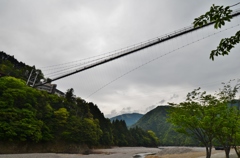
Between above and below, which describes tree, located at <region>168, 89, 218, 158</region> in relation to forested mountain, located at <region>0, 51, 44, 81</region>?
below

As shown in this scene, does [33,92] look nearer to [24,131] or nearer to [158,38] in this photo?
[24,131]

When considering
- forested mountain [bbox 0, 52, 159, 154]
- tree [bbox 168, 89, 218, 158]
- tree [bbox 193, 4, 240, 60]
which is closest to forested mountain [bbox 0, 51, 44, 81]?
forested mountain [bbox 0, 52, 159, 154]

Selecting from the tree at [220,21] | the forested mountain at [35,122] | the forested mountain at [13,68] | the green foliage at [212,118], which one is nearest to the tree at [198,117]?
the green foliage at [212,118]

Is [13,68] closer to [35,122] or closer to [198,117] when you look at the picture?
[35,122]

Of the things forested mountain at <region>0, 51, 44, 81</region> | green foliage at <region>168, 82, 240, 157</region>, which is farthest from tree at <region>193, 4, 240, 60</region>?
forested mountain at <region>0, 51, 44, 81</region>

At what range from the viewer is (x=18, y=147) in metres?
29.0

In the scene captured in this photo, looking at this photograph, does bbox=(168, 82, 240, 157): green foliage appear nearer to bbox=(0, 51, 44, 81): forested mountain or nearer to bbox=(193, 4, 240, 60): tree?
bbox=(193, 4, 240, 60): tree

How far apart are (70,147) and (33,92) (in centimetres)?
1527

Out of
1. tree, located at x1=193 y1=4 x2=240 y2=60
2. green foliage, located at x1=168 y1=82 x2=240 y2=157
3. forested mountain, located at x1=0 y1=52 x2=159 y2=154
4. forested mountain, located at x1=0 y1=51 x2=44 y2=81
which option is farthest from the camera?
A: forested mountain, located at x1=0 y1=51 x2=44 y2=81

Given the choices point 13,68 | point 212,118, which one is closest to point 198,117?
point 212,118

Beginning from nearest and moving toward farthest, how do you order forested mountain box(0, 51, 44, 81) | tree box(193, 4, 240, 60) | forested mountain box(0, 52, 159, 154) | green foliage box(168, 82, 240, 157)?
1. tree box(193, 4, 240, 60)
2. green foliage box(168, 82, 240, 157)
3. forested mountain box(0, 52, 159, 154)
4. forested mountain box(0, 51, 44, 81)

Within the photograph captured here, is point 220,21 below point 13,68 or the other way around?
below

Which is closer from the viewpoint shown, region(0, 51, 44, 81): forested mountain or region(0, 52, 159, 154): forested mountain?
region(0, 52, 159, 154): forested mountain

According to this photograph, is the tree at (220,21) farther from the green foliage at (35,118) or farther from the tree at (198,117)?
the green foliage at (35,118)
